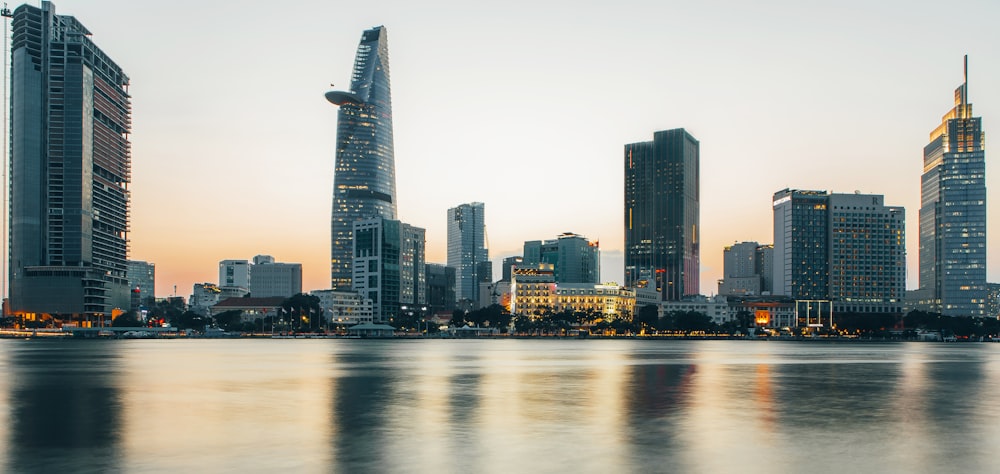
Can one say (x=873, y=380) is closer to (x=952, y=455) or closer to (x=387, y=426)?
(x=952, y=455)

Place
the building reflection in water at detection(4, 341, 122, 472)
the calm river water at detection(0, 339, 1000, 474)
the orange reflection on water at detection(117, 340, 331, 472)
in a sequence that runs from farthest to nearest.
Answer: the orange reflection on water at detection(117, 340, 331, 472), the calm river water at detection(0, 339, 1000, 474), the building reflection in water at detection(4, 341, 122, 472)

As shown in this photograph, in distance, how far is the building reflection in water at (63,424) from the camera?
1259 inches

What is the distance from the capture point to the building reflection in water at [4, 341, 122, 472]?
31984 millimetres

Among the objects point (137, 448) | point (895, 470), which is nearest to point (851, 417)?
point (895, 470)

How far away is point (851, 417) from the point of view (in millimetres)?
46312

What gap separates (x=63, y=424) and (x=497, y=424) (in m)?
21.4

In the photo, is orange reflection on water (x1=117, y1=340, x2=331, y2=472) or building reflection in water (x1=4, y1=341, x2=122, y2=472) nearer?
building reflection in water (x1=4, y1=341, x2=122, y2=472)

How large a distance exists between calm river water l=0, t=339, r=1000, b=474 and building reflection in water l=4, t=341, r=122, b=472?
0.11 m

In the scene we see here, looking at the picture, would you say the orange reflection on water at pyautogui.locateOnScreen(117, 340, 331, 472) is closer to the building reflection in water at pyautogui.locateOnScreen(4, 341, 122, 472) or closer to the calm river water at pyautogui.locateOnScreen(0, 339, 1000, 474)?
the calm river water at pyautogui.locateOnScreen(0, 339, 1000, 474)

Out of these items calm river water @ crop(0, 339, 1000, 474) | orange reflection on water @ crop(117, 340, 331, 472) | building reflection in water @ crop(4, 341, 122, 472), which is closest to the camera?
building reflection in water @ crop(4, 341, 122, 472)

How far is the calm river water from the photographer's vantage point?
3212 centimetres

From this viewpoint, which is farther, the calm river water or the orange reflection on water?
the orange reflection on water

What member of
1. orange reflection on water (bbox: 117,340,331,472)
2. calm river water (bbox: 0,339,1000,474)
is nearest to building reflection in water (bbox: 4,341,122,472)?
calm river water (bbox: 0,339,1000,474)

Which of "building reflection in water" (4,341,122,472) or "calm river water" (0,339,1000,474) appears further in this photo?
"calm river water" (0,339,1000,474)
